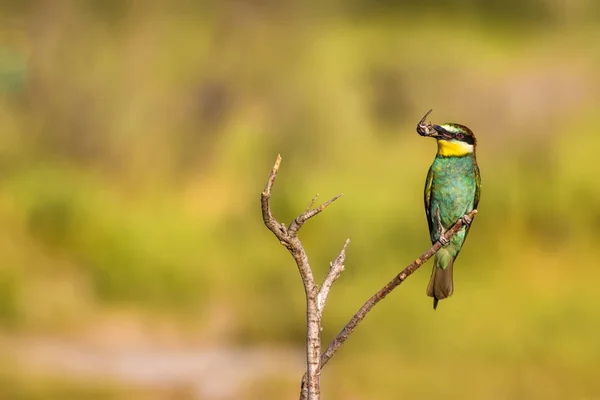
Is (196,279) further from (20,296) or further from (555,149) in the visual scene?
(555,149)

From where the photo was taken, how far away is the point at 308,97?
588 cm

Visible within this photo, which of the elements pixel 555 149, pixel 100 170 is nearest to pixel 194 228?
pixel 100 170

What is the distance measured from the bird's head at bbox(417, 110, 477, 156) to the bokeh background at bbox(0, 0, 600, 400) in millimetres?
2678

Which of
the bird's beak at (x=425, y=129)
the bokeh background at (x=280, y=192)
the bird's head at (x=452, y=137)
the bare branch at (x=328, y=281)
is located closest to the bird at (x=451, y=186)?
the bird's head at (x=452, y=137)

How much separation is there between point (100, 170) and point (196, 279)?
41.3 inches

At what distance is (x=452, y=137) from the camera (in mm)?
2023

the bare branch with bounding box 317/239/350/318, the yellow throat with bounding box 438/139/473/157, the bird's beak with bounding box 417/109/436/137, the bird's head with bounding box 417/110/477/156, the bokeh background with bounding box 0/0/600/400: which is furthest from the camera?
the bokeh background with bounding box 0/0/600/400

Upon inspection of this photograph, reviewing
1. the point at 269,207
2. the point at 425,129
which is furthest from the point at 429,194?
the point at 269,207

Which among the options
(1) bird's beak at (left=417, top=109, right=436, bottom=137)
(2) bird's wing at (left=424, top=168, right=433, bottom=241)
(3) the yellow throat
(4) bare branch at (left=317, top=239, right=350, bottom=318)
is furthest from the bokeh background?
(4) bare branch at (left=317, top=239, right=350, bottom=318)

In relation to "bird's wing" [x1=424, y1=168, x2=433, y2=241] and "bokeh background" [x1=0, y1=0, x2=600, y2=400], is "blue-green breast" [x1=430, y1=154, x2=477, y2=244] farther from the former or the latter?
"bokeh background" [x1=0, y1=0, x2=600, y2=400]

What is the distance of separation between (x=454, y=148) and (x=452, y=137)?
0.10 metres

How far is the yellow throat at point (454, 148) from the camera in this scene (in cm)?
209

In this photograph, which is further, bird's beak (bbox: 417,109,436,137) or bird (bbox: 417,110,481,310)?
bird (bbox: 417,110,481,310)

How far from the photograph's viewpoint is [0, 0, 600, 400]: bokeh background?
4.94 metres
